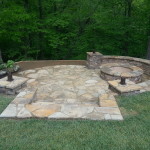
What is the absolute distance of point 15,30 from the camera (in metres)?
A: 10.1

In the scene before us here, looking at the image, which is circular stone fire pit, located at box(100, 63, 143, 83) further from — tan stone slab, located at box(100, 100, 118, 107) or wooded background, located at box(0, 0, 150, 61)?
wooded background, located at box(0, 0, 150, 61)

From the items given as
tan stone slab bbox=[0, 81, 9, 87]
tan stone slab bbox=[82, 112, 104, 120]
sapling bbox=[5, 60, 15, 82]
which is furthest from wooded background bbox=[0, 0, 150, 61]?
tan stone slab bbox=[82, 112, 104, 120]

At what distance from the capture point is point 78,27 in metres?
12.2

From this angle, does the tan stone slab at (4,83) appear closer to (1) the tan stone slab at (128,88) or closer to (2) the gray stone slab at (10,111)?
(2) the gray stone slab at (10,111)

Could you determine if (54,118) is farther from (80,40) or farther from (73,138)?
(80,40)

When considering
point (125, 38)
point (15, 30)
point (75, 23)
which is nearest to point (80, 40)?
point (75, 23)

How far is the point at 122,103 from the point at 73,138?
1.84m

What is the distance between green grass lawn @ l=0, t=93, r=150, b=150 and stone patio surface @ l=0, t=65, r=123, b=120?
23 centimetres

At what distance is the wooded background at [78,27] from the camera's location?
10.4 metres

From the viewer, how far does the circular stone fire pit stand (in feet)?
22.1

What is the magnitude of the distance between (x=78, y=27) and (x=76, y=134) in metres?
9.81

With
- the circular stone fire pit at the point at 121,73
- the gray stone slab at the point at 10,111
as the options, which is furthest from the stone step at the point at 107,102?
the circular stone fire pit at the point at 121,73

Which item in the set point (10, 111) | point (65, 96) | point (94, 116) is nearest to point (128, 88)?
point (65, 96)

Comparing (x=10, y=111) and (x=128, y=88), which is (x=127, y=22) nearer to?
(x=128, y=88)
